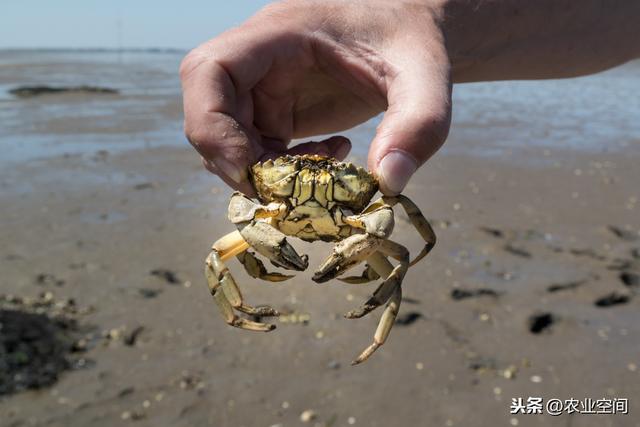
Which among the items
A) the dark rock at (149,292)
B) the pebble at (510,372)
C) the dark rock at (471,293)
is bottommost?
the dark rock at (149,292)

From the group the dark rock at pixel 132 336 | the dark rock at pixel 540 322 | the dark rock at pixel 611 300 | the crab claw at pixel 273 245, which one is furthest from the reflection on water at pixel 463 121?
the crab claw at pixel 273 245

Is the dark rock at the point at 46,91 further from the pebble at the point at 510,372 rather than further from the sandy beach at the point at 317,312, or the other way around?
the pebble at the point at 510,372

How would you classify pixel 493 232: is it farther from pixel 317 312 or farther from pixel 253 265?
pixel 253 265

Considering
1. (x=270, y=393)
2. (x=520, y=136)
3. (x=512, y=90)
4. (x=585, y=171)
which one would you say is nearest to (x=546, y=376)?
(x=270, y=393)

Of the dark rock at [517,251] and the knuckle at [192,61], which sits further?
the dark rock at [517,251]

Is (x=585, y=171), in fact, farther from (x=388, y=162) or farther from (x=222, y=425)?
(x=388, y=162)

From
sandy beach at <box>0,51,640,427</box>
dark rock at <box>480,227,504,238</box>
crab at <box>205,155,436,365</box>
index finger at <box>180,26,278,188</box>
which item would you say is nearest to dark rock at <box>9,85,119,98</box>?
sandy beach at <box>0,51,640,427</box>

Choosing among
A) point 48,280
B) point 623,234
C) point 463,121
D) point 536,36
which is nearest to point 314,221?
point 536,36
